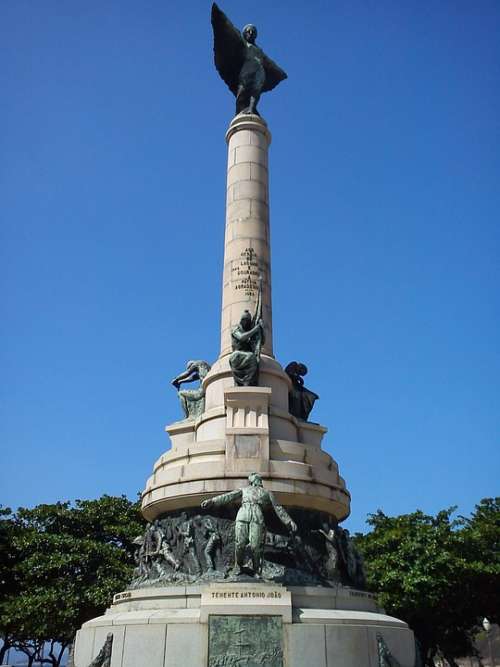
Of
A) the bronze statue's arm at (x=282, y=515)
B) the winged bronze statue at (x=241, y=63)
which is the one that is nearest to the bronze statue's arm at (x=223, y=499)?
the bronze statue's arm at (x=282, y=515)

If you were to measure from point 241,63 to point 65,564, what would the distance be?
2137 cm

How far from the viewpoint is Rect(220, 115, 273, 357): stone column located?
17016 mm

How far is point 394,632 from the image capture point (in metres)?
11.8

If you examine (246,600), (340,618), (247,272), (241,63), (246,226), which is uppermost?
(241,63)

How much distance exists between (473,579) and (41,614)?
18.7m

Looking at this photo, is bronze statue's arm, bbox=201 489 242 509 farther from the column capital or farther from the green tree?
the green tree

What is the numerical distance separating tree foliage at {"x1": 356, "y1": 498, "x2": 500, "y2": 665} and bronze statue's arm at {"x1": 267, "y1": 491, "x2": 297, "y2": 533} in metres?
18.3

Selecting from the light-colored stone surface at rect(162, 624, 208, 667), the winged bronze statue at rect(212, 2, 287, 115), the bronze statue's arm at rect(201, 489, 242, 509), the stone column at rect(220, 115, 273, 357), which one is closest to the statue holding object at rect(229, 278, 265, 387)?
the stone column at rect(220, 115, 273, 357)

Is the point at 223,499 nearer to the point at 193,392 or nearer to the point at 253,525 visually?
the point at 253,525

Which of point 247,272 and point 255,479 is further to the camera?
point 247,272

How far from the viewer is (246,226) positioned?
1797 centimetres

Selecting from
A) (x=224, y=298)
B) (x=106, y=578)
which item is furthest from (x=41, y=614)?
(x=224, y=298)

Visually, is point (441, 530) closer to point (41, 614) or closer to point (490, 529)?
point (490, 529)

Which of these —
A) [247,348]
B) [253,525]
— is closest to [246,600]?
[253,525]
